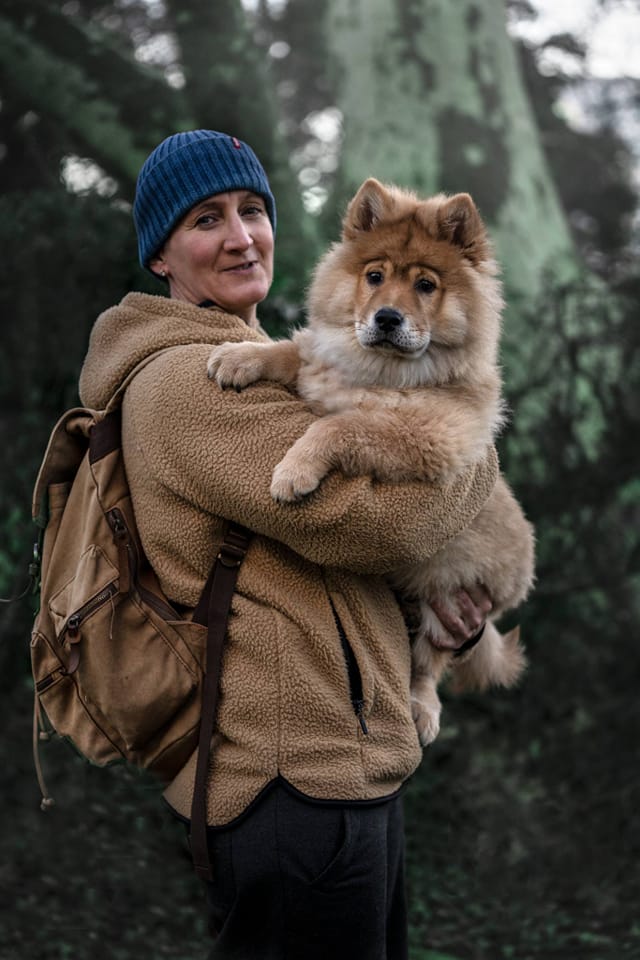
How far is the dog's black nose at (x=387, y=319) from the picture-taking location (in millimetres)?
2812

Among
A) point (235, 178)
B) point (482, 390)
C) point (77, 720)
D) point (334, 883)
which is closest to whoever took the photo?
point (334, 883)

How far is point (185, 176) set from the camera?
2721 millimetres

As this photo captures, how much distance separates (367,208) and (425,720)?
1576 mm

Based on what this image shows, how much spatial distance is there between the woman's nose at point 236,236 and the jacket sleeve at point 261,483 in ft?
1.43

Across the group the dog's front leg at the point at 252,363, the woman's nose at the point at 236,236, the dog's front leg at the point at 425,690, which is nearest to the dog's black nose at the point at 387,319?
the dog's front leg at the point at 252,363

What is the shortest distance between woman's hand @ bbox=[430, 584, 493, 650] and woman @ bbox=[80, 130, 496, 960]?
1.33 ft

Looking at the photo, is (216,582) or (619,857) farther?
(619,857)

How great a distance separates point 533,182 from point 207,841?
613 centimetres

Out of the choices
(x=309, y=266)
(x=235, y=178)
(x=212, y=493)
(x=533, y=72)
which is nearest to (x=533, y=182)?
(x=309, y=266)

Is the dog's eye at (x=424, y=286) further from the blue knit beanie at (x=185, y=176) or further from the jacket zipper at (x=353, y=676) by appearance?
the jacket zipper at (x=353, y=676)

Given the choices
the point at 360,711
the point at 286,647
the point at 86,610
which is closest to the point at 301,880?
the point at 360,711

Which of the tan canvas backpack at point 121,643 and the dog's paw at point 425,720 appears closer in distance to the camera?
the tan canvas backpack at point 121,643

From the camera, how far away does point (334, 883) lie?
7.33 ft

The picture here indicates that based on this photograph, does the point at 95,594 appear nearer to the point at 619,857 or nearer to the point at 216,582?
the point at 216,582
